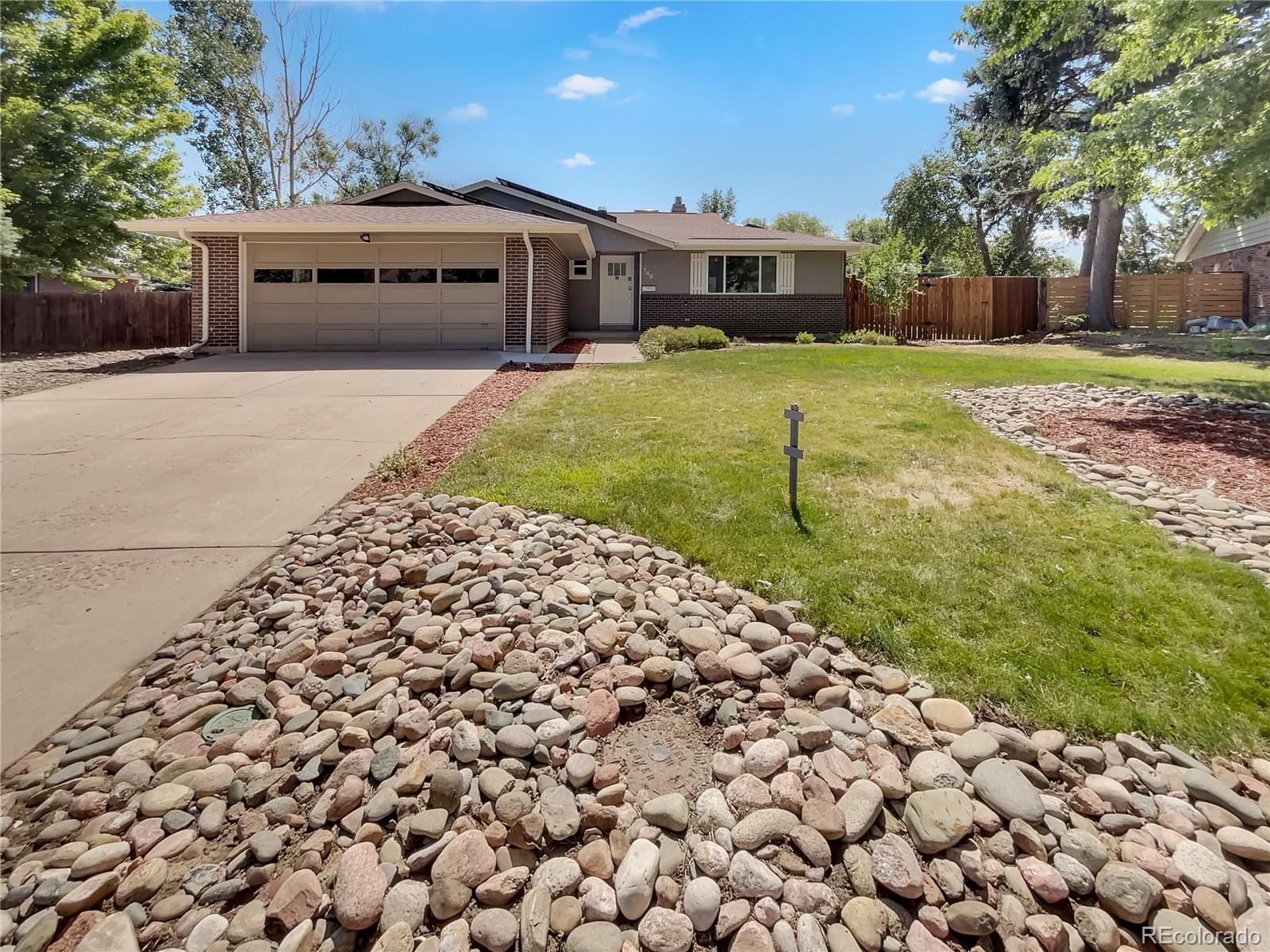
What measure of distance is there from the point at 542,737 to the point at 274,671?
1.31m

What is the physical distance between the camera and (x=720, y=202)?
48.7m

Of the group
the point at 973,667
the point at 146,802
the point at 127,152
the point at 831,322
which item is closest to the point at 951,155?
the point at 831,322

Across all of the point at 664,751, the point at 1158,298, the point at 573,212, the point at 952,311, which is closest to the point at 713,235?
the point at 573,212

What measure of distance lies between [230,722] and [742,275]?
17.3m

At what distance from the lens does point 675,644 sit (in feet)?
9.87

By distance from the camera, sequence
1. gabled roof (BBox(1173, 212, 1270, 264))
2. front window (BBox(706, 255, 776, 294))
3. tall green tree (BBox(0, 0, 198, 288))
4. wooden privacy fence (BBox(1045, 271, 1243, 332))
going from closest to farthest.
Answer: tall green tree (BBox(0, 0, 198, 288))
front window (BBox(706, 255, 776, 294))
gabled roof (BBox(1173, 212, 1270, 264))
wooden privacy fence (BBox(1045, 271, 1243, 332))

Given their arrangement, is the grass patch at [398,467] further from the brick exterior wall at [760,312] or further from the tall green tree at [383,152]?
the tall green tree at [383,152]

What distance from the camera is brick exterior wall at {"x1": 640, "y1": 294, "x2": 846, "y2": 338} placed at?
17.9m

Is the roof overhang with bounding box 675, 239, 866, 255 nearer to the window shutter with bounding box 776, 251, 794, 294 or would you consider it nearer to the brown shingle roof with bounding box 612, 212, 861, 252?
the brown shingle roof with bounding box 612, 212, 861, 252

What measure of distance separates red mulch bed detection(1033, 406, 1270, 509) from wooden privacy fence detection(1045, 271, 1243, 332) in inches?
589

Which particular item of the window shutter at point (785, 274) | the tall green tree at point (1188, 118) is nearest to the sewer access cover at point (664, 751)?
the tall green tree at point (1188, 118)

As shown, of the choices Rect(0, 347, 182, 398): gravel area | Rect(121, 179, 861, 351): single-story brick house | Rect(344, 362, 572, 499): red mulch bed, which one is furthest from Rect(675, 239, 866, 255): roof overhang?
Rect(0, 347, 182, 398): gravel area

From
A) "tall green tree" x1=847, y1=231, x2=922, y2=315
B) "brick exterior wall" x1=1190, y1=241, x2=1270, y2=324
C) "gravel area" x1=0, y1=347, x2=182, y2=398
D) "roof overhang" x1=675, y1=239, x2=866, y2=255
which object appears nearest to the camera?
"gravel area" x1=0, y1=347, x2=182, y2=398

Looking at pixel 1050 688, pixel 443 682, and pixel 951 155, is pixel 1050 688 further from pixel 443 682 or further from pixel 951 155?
pixel 951 155
